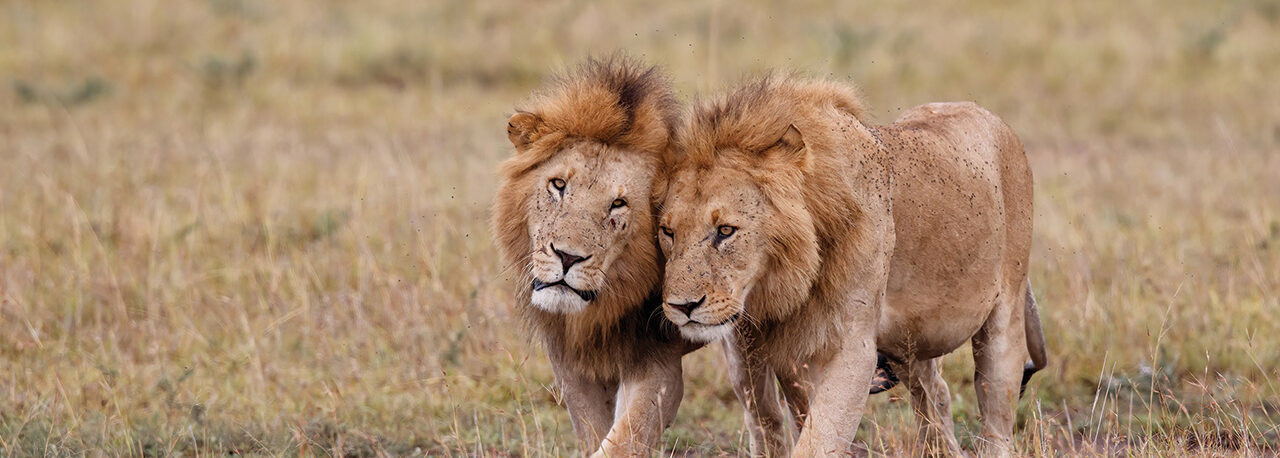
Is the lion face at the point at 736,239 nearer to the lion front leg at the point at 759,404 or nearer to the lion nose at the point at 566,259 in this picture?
the lion nose at the point at 566,259

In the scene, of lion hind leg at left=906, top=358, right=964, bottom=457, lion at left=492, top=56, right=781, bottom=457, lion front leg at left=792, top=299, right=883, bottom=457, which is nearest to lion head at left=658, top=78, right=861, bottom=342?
lion at left=492, top=56, right=781, bottom=457

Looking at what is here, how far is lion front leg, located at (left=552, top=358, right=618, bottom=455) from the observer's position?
4.04 meters

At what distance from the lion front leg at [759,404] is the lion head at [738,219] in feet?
2.04

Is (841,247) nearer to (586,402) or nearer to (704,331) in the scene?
(704,331)

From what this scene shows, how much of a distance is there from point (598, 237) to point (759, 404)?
53.8 inches

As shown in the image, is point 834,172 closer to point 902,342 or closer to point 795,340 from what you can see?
point 795,340

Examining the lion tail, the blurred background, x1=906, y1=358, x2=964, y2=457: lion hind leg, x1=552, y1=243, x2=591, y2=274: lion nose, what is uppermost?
x1=552, y1=243, x2=591, y2=274: lion nose

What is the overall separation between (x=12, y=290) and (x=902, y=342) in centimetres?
417

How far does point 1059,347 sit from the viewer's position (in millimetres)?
5977

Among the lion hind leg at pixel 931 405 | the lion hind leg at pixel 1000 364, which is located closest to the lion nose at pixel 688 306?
the lion hind leg at pixel 931 405

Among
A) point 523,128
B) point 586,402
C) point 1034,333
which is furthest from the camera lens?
point 1034,333

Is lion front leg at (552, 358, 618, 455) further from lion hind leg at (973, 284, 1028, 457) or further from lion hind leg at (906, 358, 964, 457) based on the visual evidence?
lion hind leg at (973, 284, 1028, 457)

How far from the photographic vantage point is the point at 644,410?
383 centimetres

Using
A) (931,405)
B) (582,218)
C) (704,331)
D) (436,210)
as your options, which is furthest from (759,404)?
(436,210)
